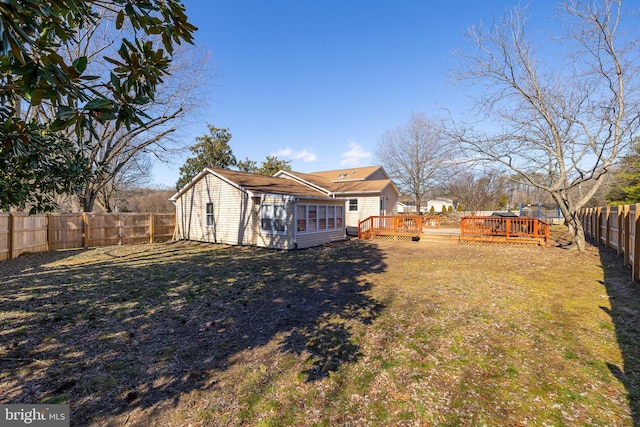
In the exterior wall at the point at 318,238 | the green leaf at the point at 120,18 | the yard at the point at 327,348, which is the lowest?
the yard at the point at 327,348

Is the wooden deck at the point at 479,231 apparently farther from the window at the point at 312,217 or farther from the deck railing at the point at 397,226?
the window at the point at 312,217

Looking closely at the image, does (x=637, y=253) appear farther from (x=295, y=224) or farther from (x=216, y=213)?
(x=216, y=213)

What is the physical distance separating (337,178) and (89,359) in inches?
1011

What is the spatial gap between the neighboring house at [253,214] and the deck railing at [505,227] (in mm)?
6525

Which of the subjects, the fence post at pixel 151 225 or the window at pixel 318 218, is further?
the fence post at pixel 151 225

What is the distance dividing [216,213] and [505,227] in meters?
14.3

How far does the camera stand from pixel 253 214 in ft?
45.0

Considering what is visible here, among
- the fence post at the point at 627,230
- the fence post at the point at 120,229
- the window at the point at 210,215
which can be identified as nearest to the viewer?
the fence post at the point at 627,230

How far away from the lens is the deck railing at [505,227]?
13.0 m

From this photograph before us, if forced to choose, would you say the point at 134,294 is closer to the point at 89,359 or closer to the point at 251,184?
the point at 89,359

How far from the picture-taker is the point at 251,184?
47.5ft

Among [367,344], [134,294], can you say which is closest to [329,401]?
[367,344]

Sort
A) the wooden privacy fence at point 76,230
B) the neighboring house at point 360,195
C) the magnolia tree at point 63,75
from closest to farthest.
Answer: the magnolia tree at point 63,75 < the wooden privacy fence at point 76,230 < the neighboring house at point 360,195

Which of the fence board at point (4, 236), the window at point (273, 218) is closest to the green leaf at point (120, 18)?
the window at point (273, 218)
